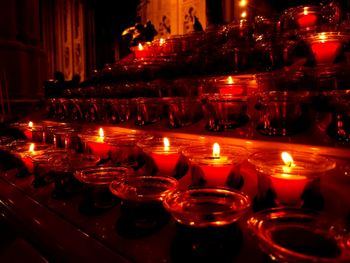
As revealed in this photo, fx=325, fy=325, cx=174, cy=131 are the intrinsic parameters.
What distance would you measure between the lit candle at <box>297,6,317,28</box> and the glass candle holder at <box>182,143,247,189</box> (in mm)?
1015

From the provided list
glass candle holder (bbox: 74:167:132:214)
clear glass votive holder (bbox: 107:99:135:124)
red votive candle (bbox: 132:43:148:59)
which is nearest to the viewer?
glass candle holder (bbox: 74:167:132:214)

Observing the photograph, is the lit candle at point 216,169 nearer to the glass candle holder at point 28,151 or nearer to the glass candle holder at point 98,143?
the glass candle holder at point 98,143

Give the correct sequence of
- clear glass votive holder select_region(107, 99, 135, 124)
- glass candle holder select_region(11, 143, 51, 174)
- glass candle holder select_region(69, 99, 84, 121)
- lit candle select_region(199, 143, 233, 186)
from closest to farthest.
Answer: lit candle select_region(199, 143, 233, 186) → glass candle holder select_region(11, 143, 51, 174) → clear glass votive holder select_region(107, 99, 135, 124) → glass candle holder select_region(69, 99, 84, 121)

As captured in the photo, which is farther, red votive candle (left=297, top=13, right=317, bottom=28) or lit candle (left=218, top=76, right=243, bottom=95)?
red votive candle (left=297, top=13, right=317, bottom=28)

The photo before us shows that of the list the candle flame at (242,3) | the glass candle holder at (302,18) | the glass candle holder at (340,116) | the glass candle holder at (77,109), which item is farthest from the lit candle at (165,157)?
the candle flame at (242,3)

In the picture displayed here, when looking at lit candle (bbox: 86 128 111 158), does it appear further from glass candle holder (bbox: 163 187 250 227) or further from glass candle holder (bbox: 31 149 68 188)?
glass candle holder (bbox: 163 187 250 227)

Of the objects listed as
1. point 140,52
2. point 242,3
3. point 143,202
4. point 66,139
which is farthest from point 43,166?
point 242,3

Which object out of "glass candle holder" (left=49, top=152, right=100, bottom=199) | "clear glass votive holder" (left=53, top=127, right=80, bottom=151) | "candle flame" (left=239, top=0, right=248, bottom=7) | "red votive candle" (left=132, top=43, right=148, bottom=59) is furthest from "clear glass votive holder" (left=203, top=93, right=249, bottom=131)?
"candle flame" (left=239, top=0, right=248, bottom=7)

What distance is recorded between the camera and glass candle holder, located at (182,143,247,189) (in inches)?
43.7

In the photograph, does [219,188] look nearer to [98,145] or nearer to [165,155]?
[165,155]

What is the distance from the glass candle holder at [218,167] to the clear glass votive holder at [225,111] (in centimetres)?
28

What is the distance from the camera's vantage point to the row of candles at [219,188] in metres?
0.77

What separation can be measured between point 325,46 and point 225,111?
1.59 ft

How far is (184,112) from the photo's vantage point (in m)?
1.68
